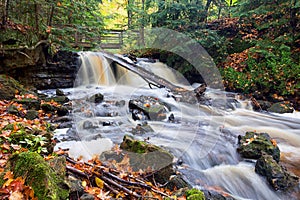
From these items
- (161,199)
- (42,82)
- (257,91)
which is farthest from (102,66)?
(161,199)

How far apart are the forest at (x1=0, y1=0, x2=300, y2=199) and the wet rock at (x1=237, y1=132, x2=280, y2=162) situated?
33 mm

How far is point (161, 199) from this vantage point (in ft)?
7.79

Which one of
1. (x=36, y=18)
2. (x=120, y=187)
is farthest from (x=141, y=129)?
(x=36, y=18)

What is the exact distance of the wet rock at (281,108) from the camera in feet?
25.5

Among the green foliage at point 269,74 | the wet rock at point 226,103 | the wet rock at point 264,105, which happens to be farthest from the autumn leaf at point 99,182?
the green foliage at point 269,74

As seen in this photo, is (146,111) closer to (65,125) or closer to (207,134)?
(207,134)

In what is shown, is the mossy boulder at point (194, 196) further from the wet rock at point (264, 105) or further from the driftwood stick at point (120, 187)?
the wet rock at point (264, 105)

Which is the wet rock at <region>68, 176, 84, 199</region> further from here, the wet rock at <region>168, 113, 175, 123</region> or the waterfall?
the waterfall

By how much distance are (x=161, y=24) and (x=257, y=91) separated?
6598 mm

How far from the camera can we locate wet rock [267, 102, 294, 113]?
777 cm

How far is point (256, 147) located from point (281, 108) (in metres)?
4.30

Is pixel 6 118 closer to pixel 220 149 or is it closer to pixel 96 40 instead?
pixel 220 149

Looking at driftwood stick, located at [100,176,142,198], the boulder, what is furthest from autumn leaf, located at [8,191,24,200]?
the boulder

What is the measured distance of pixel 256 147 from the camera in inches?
176
